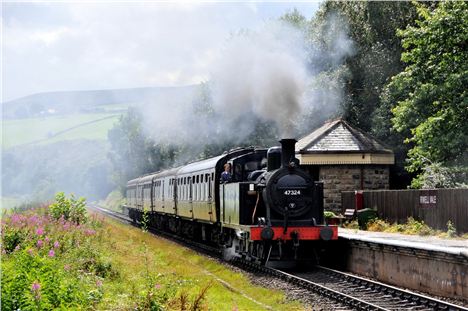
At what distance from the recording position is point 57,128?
112 meters

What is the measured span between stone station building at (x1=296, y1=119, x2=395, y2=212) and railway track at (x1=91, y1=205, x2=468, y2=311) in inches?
455

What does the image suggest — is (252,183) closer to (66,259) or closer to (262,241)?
(262,241)

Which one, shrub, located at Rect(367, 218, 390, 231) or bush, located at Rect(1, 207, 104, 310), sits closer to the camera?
bush, located at Rect(1, 207, 104, 310)

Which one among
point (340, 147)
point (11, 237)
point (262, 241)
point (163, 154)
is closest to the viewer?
point (11, 237)

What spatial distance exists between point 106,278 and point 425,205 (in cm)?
Result: 1169

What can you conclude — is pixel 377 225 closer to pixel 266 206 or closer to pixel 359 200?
pixel 359 200

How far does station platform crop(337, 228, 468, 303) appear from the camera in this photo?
12.5 m

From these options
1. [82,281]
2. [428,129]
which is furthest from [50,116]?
[82,281]

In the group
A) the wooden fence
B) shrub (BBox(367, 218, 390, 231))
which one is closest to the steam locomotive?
the wooden fence

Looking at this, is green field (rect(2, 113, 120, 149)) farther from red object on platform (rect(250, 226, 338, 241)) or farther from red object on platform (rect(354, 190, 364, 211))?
red object on platform (rect(250, 226, 338, 241))

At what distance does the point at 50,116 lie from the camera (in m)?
116

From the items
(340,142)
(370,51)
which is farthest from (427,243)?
(370,51)

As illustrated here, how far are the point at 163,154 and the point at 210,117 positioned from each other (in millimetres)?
20689

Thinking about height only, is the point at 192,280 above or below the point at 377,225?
below
